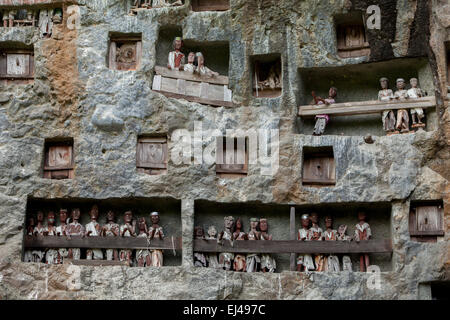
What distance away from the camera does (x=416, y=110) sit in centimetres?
1850

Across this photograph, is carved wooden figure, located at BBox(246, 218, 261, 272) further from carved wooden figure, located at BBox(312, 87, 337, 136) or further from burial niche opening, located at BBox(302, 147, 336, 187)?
carved wooden figure, located at BBox(312, 87, 337, 136)

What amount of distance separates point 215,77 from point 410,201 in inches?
193

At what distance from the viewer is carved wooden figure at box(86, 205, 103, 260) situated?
18109 mm

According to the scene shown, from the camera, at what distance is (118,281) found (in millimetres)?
17484

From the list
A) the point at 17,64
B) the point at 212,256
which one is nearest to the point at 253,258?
the point at 212,256

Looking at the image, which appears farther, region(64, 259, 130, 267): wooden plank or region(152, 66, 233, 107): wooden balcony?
region(152, 66, 233, 107): wooden balcony

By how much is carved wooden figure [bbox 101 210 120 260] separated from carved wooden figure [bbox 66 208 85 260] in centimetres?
48

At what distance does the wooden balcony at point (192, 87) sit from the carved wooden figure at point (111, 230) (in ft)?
9.29

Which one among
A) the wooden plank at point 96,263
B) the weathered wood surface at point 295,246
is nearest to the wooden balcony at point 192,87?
the weathered wood surface at point 295,246

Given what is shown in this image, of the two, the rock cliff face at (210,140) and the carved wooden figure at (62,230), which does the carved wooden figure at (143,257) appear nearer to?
the rock cliff face at (210,140)

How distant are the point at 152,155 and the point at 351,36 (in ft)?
16.9

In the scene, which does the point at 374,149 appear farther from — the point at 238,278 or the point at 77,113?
the point at 77,113

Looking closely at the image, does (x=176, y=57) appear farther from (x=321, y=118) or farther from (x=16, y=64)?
(x=16, y=64)

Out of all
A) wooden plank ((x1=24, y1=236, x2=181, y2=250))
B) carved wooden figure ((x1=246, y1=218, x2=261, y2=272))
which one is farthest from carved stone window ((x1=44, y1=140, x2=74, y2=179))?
carved wooden figure ((x1=246, y1=218, x2=261, y2=272))
